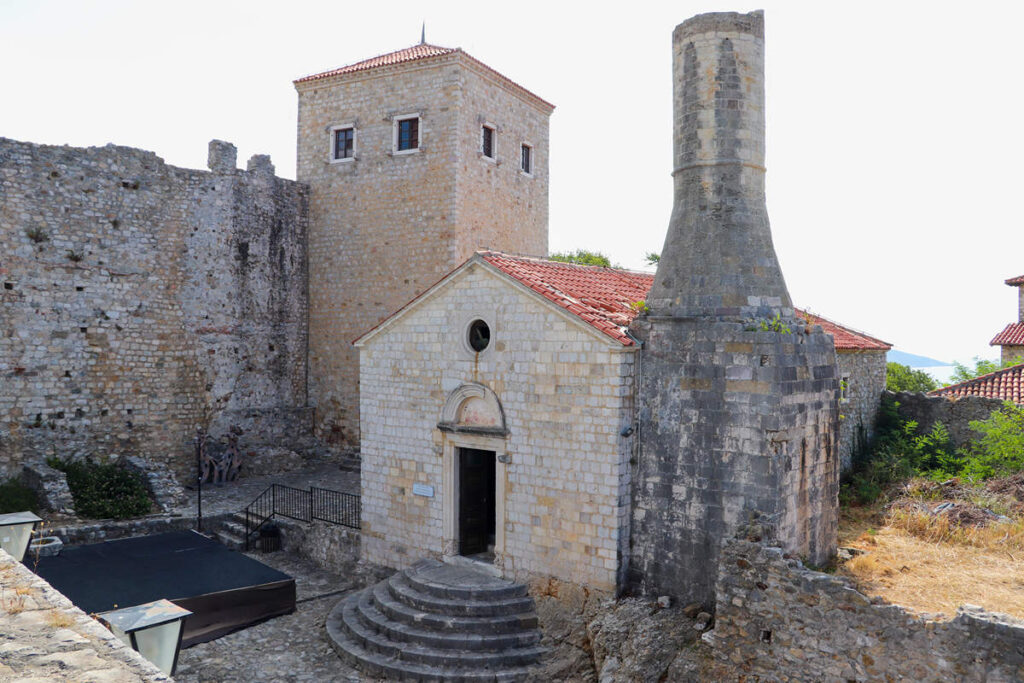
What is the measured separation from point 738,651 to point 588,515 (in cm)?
262

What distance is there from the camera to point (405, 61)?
19.1 m

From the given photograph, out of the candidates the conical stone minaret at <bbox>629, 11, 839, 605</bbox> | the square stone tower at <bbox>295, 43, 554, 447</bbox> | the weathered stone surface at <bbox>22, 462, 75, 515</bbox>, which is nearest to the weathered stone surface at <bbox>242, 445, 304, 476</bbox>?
the square stone tower at <bbox>295, 43, 554, 447</bbox>

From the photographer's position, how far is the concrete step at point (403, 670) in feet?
31.7

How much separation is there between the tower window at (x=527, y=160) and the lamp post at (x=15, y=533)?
16712 millimetres

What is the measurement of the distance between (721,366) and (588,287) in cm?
320

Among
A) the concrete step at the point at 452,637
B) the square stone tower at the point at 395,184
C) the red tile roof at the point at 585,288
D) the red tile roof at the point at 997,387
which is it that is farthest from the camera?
the square stone tower at the point at 395,184

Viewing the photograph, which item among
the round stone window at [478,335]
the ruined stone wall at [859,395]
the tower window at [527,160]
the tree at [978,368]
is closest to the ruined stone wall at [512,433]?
the round stone window at [478,335]

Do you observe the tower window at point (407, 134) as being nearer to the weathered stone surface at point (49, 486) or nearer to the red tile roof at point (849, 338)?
the red tile roof at point (849, 338)

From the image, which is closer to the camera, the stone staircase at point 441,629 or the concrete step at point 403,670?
the concrete step at point 403,670

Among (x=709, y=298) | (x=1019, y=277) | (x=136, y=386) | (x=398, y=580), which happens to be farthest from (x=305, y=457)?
(x=1019, y=277)

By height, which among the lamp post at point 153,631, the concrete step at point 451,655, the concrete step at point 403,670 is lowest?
the concrete step at point 403,670

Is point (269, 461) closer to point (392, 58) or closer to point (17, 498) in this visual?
point (17, 498)

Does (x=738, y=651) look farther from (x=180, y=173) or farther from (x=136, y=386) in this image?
(x=180, y=173)

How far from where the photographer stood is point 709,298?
33.3 feet
